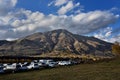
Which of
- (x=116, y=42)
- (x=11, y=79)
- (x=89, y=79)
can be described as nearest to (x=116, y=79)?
(x=89, y=79)

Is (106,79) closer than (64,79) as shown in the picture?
Yes

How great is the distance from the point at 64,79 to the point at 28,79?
737 cm

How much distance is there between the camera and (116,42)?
18162 centimetres

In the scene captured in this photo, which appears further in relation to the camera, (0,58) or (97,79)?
(0,58)

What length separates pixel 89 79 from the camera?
143 feet

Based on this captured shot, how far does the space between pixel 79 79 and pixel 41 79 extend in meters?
7.16

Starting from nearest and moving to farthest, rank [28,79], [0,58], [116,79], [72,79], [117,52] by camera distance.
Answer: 1. [116,79]
2. [72,79]
3. [28,79]
4. [0,58]
5. [117,52]

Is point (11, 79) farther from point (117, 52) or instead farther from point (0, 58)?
point (117, 52)

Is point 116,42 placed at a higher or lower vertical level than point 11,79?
higher

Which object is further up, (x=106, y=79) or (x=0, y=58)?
(x=0, y=58)

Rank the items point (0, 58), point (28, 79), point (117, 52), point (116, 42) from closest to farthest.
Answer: point (28, 79), point (0, 58), point (117, 52), point (116, 42)

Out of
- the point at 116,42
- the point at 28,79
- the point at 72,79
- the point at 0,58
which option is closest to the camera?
the point at 72,79

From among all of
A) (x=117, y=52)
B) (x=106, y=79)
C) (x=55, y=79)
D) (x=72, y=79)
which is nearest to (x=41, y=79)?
(x=55, y=79)

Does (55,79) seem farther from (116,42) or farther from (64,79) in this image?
(116,42)
